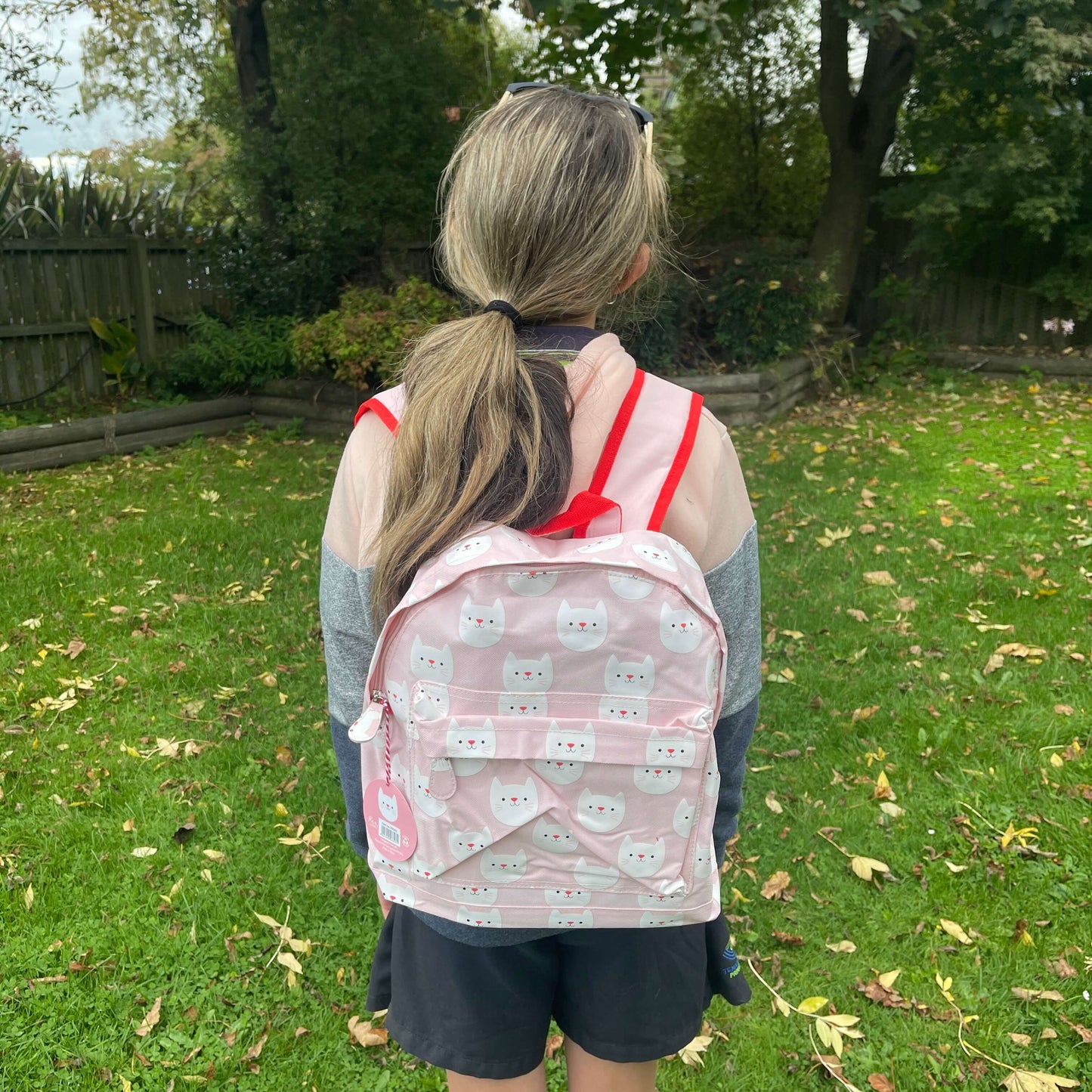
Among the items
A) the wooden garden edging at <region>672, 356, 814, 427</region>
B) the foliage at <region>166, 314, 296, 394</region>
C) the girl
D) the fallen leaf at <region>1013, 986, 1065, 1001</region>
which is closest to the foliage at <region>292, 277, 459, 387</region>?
the foliage at <region>166, 314, 296, 394</region>

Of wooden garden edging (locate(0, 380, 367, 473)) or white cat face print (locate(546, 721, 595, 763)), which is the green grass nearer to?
white cat face print (locate(546, 721, 595, 763))

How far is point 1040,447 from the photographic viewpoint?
7781 mm

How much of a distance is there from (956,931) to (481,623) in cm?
229

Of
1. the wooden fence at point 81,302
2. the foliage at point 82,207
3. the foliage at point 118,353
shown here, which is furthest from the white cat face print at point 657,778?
the foliage at point 82,207

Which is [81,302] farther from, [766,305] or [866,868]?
[866,868]

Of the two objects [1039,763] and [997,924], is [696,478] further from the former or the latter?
[1039,763]

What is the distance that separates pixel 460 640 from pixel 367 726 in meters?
0.19

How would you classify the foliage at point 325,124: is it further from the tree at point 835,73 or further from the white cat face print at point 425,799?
the white cat face print at point 425,799

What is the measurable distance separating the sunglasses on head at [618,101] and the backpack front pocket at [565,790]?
75cm

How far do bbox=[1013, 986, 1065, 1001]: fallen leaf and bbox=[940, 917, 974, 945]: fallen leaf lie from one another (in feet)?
0.62

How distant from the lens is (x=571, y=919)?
1.20 m

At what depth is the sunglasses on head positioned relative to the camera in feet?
4.17

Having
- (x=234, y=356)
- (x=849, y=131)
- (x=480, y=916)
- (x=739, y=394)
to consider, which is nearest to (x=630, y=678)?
(x=480, y=916)

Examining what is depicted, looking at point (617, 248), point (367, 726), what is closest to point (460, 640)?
point (367, 726)
